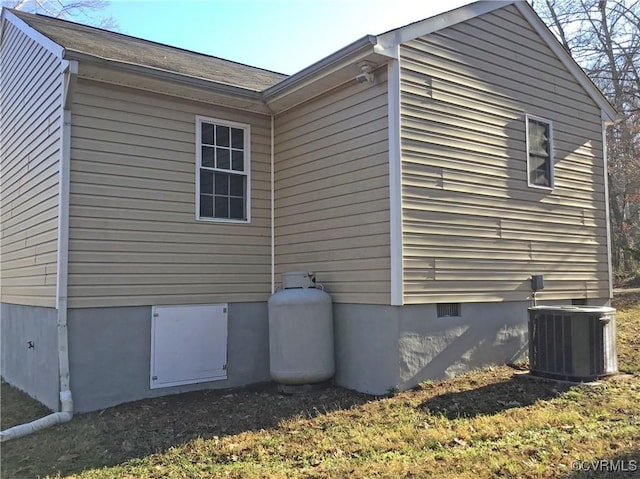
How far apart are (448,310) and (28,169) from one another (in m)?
6.77

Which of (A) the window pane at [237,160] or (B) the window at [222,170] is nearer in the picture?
(B) the window at [222,170]

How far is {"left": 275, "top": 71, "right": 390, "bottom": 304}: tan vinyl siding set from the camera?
7.07 metres

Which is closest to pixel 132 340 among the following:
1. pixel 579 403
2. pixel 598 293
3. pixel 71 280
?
pixel 71 280

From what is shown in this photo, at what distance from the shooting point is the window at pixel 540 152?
29.0 ft

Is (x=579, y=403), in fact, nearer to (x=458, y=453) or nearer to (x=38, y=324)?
(x=458, y=453)

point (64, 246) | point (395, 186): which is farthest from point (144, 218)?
point (395, 186)

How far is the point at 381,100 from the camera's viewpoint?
23.2ft

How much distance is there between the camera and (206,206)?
817 centimetres

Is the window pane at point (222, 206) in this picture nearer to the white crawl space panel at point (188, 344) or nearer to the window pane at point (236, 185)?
the window pane at point (236, 185)

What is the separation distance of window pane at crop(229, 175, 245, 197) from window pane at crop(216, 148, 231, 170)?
18cm

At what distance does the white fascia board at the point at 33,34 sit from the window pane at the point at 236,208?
9.91 feet

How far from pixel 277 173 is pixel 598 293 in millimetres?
6093

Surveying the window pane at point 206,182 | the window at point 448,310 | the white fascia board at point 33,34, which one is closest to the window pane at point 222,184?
the window pane at point 206,182

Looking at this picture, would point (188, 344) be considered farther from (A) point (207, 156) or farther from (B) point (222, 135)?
(B) point (222, 135)
